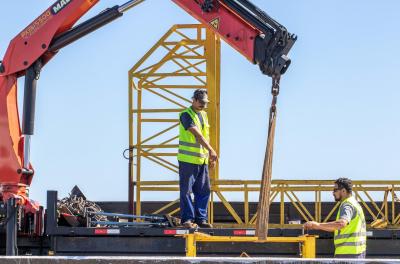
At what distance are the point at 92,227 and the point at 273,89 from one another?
3006 mm

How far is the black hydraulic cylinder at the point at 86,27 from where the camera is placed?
1234 centimetres

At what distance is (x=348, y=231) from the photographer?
930 cm

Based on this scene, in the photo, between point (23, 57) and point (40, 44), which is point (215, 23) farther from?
point (23, 57)

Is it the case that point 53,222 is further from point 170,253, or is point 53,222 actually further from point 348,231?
point 348,231

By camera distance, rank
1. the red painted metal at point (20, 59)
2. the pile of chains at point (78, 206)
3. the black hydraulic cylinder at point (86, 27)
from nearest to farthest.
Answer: the pile of chains at point (78, 206)
the red painted metal at point (20, 59)
the black hydraulic cylinder at point (86, 27)

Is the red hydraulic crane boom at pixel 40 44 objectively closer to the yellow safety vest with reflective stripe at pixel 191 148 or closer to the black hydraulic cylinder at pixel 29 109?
the black hydraulic cylinder at pixel 29 109

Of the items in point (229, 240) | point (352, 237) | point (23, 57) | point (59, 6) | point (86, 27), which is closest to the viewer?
point (352, 237)

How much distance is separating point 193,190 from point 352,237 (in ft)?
8.43

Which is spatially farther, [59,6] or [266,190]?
[59,6]

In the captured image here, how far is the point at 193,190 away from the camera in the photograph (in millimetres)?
11102

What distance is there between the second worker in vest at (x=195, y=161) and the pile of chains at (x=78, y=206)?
1.49m

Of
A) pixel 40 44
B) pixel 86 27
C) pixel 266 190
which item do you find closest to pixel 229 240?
pixel 266 190

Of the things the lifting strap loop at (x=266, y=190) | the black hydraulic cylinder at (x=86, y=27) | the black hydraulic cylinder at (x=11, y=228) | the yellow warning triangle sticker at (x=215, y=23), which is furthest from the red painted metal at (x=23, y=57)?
the lifting strap loop at (x=266, y=190)

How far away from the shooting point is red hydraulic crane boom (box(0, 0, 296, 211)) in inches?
448
